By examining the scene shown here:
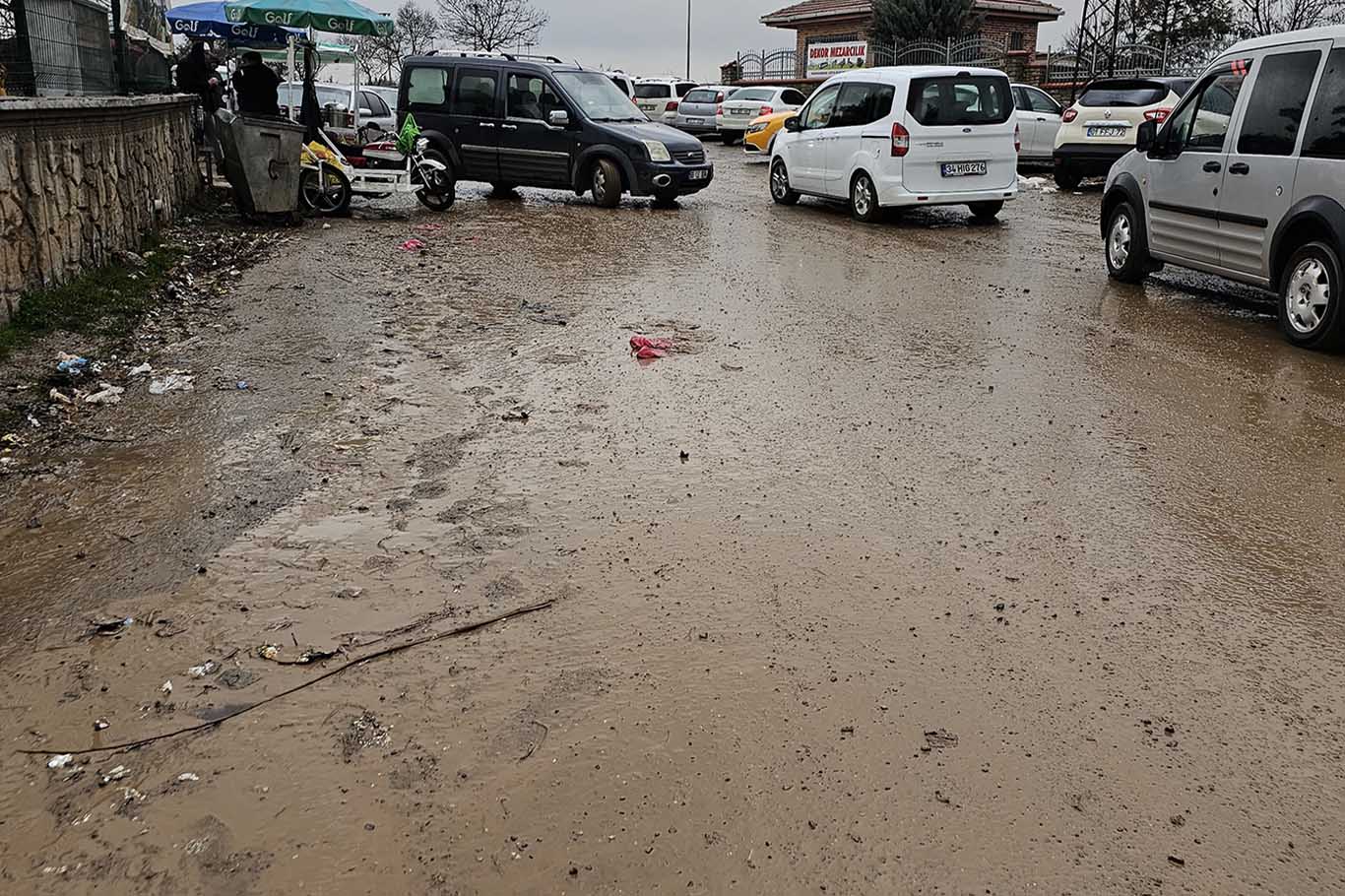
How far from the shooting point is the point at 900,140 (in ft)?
44.3

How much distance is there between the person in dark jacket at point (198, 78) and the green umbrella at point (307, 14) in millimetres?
715

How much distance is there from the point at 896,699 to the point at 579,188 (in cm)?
1343

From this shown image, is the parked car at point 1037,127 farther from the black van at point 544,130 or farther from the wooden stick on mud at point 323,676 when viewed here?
the wooden stick on mud at point 323,676

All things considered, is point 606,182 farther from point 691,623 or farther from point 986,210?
point 691,623

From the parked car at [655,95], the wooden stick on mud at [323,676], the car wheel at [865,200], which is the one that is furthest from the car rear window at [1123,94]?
the parked car at [655,95]

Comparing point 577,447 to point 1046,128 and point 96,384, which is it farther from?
point 1046,128

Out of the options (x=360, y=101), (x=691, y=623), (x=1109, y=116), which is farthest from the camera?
(x=360, y=101)

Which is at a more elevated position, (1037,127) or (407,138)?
(1037,127)

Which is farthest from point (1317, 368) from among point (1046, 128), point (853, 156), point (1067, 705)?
point (1046, 128)

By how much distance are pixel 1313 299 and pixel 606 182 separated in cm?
987

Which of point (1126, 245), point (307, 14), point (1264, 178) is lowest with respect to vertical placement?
point (1126, 245)

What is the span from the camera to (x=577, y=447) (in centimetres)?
557

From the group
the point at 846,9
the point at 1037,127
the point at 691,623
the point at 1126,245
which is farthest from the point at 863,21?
the point at 691,623

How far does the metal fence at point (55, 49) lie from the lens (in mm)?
7789
